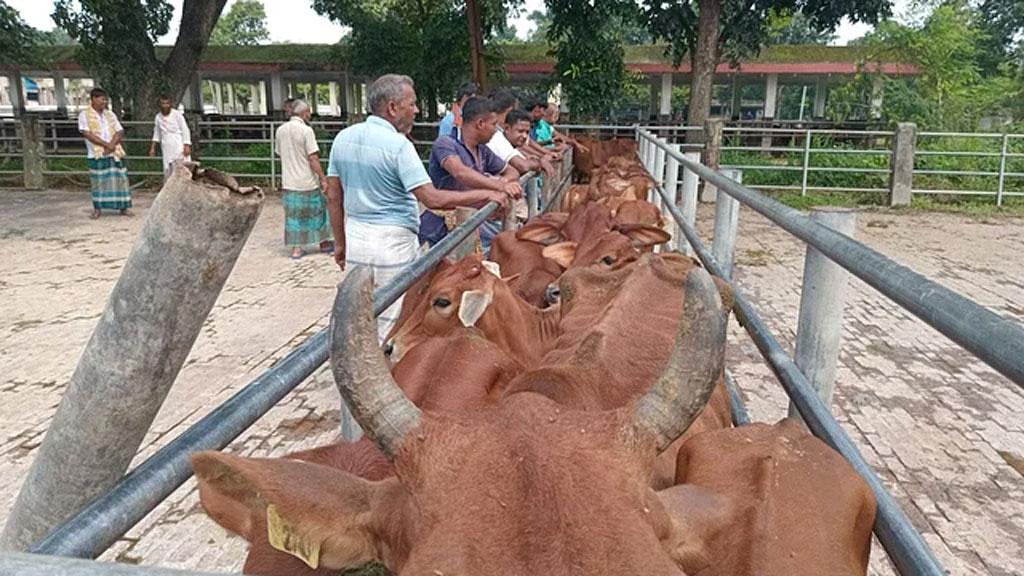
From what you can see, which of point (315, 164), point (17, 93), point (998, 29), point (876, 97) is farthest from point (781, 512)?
point (998, 29)

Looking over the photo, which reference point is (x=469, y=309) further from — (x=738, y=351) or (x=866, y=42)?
(x=866, y=42)

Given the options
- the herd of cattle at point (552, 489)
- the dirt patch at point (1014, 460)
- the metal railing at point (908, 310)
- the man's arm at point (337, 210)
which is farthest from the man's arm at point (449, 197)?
the dirt patch at point (1014, 460)

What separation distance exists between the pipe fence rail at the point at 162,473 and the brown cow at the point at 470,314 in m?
2.13

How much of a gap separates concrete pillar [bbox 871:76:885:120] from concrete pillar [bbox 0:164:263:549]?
27304mm

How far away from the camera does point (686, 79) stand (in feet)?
104

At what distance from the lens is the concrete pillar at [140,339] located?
1353 mm

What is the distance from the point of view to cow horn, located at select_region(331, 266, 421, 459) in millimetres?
1559

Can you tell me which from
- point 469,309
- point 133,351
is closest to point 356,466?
point 133,351

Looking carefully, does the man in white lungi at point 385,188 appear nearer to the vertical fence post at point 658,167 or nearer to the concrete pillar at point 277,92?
the vertical fence post at point 658,167

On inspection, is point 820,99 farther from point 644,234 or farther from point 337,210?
point 337,210

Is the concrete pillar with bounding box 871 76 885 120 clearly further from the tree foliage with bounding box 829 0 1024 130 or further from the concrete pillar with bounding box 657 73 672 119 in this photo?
the concrete pillar with bounding box 657 73 672 119

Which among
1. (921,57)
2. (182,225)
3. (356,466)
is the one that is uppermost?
(921,57)

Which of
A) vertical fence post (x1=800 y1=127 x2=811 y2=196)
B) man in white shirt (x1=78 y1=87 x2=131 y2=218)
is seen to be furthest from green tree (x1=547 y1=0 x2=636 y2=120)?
man in white shirt (x1=78 y1=87 x2=131 y2=218)

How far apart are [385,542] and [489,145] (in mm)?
5221
